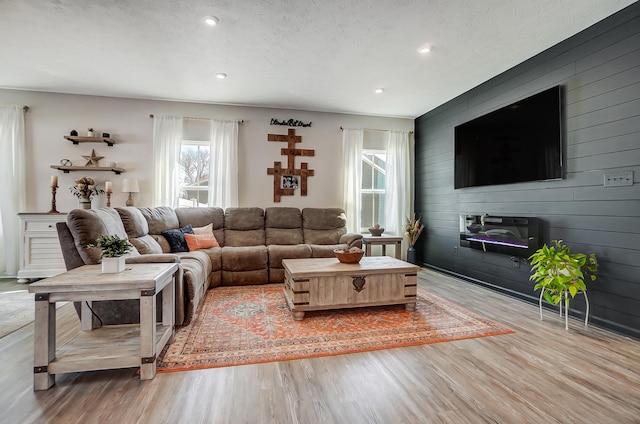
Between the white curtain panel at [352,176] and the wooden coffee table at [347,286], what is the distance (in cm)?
213

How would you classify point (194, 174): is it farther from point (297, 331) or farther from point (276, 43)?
point (297, 331)

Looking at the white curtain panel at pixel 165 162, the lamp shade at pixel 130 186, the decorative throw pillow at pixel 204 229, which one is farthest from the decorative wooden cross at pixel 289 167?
the lamp shade at pixel 130 186

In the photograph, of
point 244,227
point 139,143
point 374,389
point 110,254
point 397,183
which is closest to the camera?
point 374,389

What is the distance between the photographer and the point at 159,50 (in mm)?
2975

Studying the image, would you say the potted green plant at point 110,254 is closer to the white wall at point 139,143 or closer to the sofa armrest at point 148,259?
the sofa armrest at point 148,259

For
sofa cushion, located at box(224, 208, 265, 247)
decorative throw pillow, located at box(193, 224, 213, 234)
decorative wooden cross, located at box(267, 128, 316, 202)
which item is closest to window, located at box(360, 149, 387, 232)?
decorative wooden cross, located at box(267, 128, 316, 202)

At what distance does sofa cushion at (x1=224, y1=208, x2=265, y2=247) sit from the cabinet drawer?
207cm

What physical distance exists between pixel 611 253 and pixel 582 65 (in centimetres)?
165

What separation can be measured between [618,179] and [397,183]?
2960 mm

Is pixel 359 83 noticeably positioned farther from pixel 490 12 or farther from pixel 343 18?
pixel 490 12

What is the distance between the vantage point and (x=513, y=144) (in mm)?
3289

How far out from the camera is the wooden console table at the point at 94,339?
1563 mm

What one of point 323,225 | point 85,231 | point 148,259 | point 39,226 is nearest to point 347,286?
point 148,259

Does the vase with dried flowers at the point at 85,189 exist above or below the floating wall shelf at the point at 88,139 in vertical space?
below
